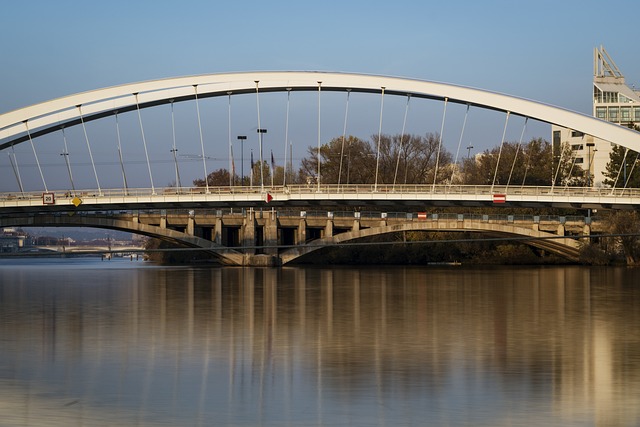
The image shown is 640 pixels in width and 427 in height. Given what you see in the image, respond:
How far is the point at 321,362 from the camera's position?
18.6 metres

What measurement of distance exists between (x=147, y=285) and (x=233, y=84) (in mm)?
14770

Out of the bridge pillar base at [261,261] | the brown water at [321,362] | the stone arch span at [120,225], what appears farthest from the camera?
the bridge pillar base at [261,261]

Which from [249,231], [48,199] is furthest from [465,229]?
[48,199]

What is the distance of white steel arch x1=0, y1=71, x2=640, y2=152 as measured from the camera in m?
56.2

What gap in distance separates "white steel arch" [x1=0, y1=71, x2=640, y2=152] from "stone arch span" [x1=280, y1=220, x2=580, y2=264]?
1875 centimetres

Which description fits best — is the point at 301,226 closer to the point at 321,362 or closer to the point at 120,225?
the point at 120,225

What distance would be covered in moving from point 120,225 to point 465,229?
25.6m

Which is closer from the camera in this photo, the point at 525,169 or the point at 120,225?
the point at 120,225

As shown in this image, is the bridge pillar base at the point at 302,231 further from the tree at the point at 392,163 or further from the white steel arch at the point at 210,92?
the white steel arch at the point at 210,92

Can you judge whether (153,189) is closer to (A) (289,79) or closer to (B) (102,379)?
(A) (289,79)

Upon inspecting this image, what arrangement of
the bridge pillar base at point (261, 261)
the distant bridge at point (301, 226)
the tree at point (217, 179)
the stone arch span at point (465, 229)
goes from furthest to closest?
the tree at point (217, 179)
the bridge pillar base at point (261, 261)
the distant bridge at point (301, 226)
the stone arch span at point (465, 229)

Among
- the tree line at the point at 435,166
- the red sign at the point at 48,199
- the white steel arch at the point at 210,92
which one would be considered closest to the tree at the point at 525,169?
the tree line at the point at 435,166

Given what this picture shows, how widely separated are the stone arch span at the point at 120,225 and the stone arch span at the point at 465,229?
470 cm

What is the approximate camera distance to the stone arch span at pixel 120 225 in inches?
2798
